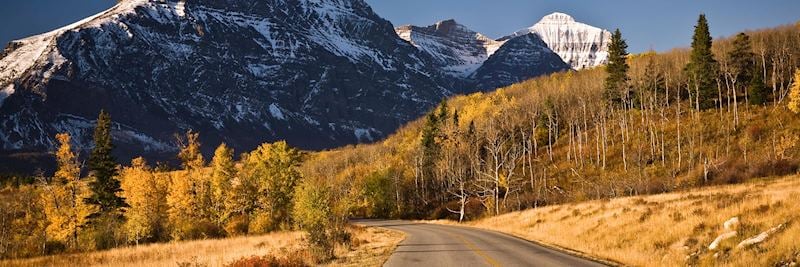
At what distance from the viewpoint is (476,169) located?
6662 centimetres

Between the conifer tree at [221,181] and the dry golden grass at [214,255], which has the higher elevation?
the conifer tree at [221,181]

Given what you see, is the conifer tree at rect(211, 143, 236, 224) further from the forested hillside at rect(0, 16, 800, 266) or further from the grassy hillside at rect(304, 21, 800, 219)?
the grassy hillside at rect(304, 21, 800, 219)

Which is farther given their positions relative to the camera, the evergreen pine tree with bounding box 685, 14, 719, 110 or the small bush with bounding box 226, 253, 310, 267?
the evergreen pine tree with bounding box 685, 14, 719, 110

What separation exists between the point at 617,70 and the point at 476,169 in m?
52.7

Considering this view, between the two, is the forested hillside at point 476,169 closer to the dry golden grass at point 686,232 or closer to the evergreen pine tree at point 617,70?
the evergreen pine tree at point 617,70

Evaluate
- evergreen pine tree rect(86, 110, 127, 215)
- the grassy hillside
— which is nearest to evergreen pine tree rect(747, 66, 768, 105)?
the grassy hillside

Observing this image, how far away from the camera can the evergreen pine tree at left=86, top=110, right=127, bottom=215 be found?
57781mm

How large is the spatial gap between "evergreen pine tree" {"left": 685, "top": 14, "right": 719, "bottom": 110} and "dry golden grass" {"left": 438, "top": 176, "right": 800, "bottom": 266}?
242 ft

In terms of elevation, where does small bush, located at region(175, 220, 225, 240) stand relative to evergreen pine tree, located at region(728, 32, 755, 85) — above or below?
below

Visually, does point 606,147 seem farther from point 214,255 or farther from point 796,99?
point 214,255

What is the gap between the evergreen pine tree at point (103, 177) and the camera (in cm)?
5778

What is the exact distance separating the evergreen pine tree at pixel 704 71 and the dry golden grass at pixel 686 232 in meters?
73.7

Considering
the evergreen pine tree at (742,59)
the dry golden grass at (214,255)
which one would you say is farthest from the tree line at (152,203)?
→ the evergreen pine tree at (742,59)

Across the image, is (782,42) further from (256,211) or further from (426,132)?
(256,211)
